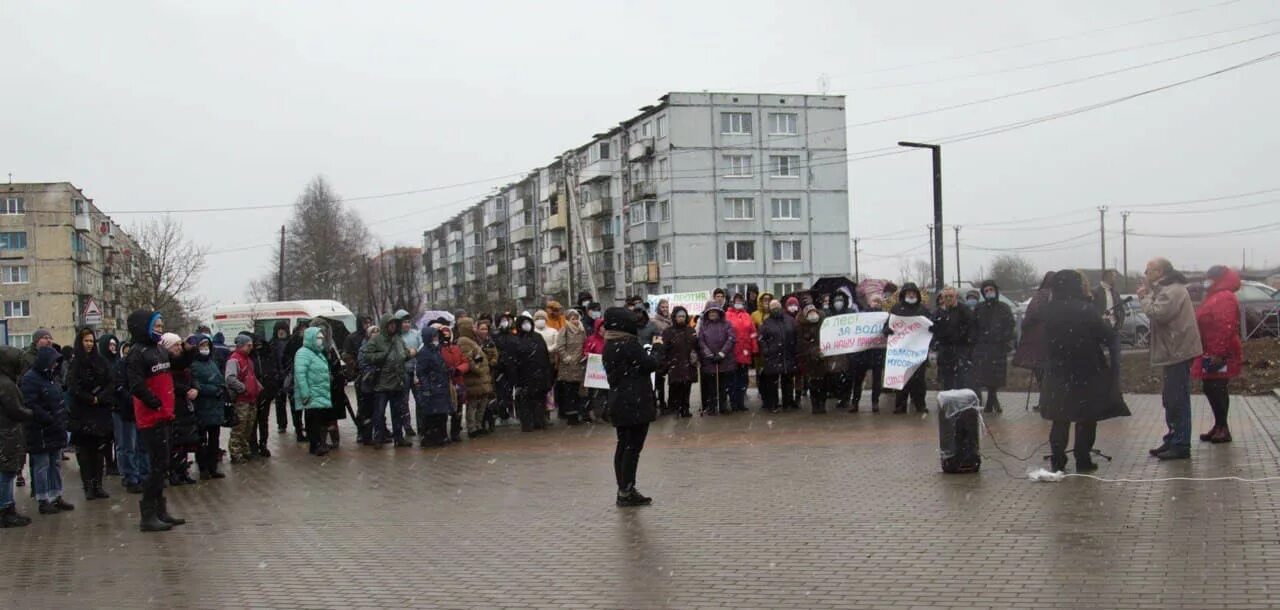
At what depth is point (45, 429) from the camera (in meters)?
12.5

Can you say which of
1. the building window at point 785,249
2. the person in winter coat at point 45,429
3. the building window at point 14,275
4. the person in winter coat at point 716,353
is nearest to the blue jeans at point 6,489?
the person in winter coat at point 45,429

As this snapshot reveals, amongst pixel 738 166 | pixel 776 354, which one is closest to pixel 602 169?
pixel 738 166

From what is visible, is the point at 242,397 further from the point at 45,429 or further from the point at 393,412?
the point at 45,429

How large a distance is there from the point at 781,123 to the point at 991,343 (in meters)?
61.0

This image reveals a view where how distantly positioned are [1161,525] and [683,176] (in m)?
68.9

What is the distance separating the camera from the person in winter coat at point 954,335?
688 inches

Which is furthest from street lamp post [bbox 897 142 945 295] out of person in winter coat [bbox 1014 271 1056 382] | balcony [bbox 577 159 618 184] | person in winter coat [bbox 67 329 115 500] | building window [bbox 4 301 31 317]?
building window [bbox 4 301 31 317]

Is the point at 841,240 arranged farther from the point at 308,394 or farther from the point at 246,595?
the point at 246,595

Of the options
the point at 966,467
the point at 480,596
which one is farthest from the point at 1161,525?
the point at 480,596

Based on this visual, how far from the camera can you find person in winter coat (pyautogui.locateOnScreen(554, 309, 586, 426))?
63.3 ft

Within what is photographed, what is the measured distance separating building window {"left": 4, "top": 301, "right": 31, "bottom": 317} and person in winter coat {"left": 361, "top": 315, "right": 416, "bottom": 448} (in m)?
87.3

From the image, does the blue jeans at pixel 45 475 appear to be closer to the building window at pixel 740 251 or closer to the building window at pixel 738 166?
the building window at pixel 740 251

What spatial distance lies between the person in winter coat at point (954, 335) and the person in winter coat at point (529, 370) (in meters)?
6.08

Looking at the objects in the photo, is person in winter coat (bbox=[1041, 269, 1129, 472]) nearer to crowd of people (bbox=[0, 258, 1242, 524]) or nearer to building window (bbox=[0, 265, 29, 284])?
crowd of people (bbox=[0, 258, 1242, 524])
